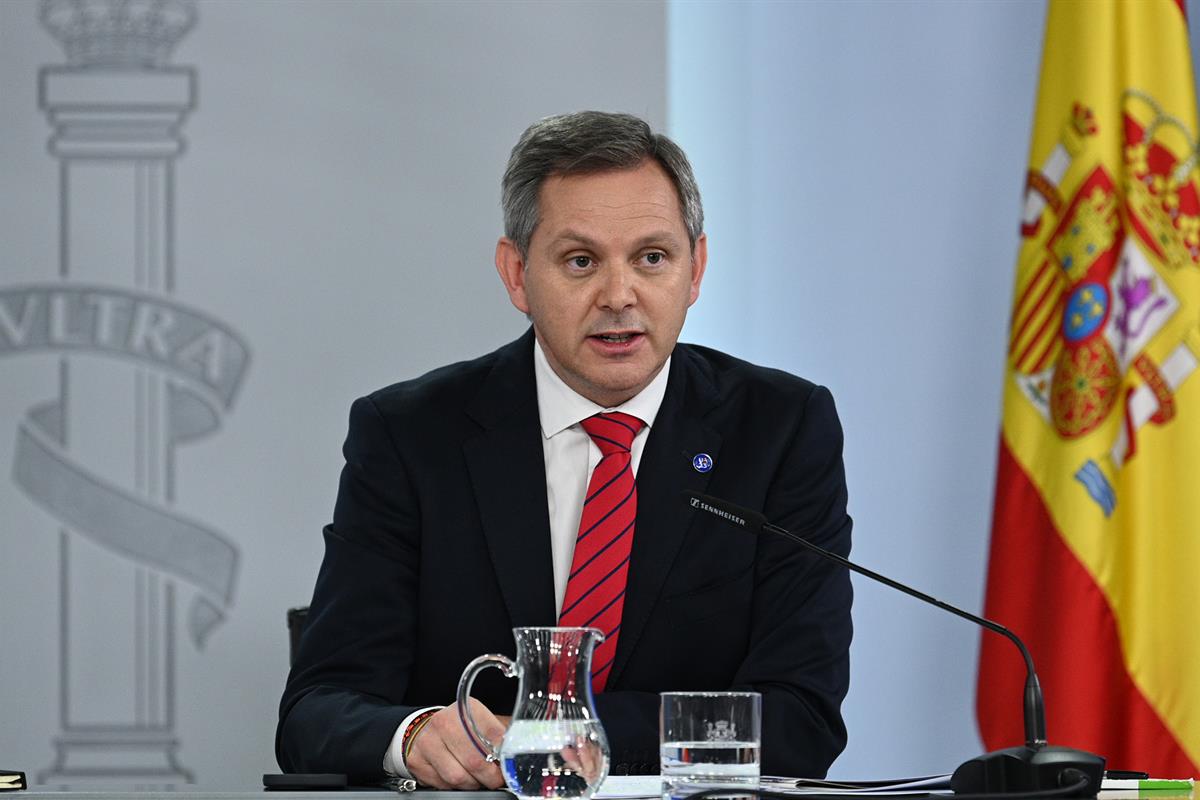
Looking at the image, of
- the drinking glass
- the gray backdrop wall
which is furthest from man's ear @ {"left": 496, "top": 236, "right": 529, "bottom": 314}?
the gray backdrop wall

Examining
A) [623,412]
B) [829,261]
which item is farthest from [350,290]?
[623,412]

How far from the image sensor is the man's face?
7.11ft

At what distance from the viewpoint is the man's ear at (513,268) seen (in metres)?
2.32

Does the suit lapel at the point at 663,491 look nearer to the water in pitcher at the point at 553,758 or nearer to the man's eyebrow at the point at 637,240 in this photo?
the man's eyebrow at the point at 637,240

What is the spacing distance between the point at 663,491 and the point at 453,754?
0.67 m

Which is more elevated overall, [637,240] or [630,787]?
[637,240]

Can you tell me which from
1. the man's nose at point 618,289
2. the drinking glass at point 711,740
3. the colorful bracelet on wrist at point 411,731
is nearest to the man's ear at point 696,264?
the man's nose at point 618,289

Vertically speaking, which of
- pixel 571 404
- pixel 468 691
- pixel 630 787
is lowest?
pixel 630 787

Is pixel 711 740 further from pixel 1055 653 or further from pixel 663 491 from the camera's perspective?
pixel 1055 653

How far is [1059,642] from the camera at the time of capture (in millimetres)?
3250

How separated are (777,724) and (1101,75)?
2007 millimetres

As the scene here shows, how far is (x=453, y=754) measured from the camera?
1.65m

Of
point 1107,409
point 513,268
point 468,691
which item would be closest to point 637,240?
point 513,268

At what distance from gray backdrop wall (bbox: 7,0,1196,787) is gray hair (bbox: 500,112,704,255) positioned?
1.35m
